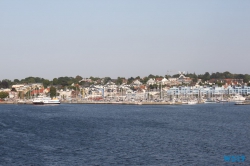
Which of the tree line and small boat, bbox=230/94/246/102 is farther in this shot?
the tree line

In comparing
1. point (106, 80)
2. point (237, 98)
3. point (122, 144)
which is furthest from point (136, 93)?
point (122, 144)

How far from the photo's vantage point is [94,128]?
32.0 m

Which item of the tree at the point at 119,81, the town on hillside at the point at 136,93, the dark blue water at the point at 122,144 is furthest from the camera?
the tree at the point at 119,81

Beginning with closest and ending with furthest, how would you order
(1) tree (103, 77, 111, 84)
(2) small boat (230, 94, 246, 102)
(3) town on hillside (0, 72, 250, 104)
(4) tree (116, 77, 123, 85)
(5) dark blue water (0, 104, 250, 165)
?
(5) dark blue water (0, 104, 250, 165), (2) small boat (230, 94, 246, 102), (3) town on hillside (0, 72, 250, 104), (4) tree (116, 77, 123, 85), (1) tree (103, 77, 111, 84)

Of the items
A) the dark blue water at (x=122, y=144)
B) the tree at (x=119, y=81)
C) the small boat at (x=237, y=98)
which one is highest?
the tree at (x=119, y=81)

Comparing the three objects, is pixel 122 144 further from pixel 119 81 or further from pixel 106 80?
pixel 106 80

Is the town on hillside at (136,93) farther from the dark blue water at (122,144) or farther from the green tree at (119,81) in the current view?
the dark blue water at (122,144)

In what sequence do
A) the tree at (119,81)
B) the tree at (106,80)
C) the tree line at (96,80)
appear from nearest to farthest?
the tree line at (96,80)
the tree at (119,81)
the tree at (106,80)

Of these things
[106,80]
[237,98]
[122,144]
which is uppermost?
[106,80]

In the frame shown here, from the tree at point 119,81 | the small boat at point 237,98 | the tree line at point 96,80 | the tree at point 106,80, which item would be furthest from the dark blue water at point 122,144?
the tree at point 106,80

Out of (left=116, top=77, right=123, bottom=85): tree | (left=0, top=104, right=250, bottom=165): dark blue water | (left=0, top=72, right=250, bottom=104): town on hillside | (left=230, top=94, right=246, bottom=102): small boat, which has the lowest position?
(left=0, top=104, right=250, bottom=165): dark blue water

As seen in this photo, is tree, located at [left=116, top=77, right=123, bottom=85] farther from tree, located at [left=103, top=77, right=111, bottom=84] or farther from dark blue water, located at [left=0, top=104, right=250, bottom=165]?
dark blue water, located at [left=0, top=104, right=250, bottom=165]

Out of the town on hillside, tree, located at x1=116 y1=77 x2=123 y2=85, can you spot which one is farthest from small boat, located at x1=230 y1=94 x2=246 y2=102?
tree, located at x1=116 y1=77 x2=123 y2=85

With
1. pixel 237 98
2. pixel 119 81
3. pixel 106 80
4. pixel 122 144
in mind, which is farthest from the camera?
pixel 106 80
